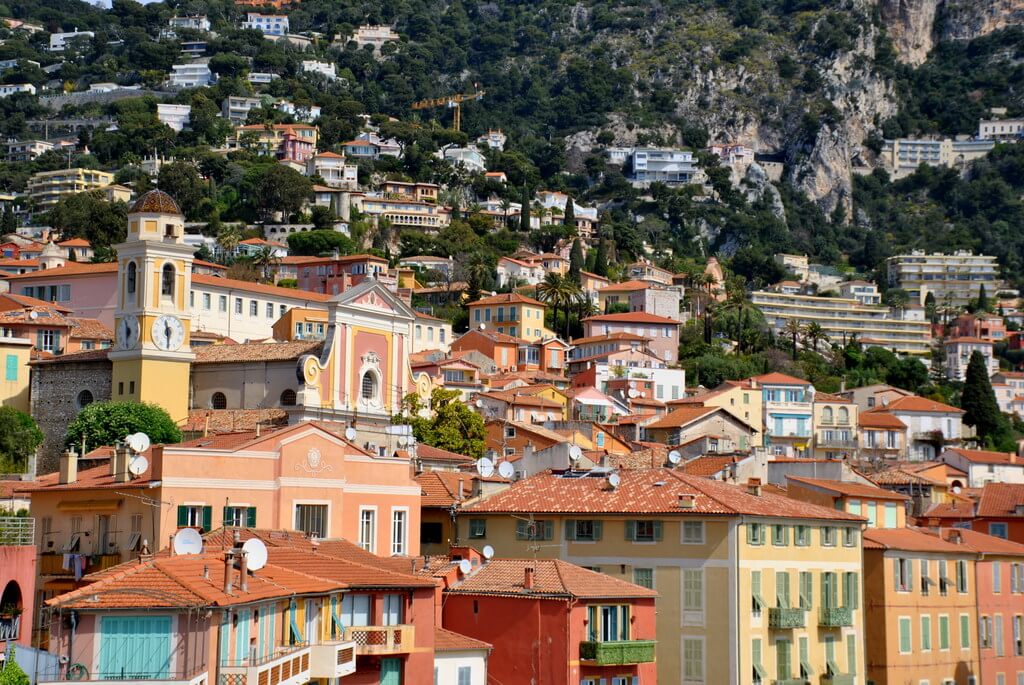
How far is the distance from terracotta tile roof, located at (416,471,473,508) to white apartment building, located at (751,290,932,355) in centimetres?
13879

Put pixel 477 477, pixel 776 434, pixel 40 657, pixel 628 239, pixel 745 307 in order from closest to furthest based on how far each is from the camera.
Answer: pixel 40 657
pixel 477 477
pixel 776 434
pixel 745 307
pixel 628 239

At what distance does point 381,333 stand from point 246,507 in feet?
115

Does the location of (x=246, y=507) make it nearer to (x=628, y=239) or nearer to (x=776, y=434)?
(x=776, y=434)

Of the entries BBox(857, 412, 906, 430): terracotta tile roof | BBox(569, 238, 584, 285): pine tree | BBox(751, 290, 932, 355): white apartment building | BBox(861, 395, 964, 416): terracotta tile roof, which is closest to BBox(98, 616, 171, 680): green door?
BBox(857, 412, 906, 430): terracotta tile roof

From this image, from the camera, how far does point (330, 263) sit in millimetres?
146250

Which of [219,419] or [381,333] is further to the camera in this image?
[381,333]

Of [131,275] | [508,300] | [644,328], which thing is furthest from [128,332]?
[644,328]

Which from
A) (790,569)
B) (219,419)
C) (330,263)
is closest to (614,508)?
(790,569)

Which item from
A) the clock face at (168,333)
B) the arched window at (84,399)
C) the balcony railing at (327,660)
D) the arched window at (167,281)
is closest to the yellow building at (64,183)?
the arched window at (84,399)

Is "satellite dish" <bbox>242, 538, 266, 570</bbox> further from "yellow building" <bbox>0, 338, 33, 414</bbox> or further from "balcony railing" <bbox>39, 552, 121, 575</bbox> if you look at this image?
"yellow building" <bbox>0, 338, 33, 414</bbox>

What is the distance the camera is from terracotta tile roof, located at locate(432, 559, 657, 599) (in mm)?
41053

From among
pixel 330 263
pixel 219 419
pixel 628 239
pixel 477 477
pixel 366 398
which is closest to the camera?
pixel 477 477

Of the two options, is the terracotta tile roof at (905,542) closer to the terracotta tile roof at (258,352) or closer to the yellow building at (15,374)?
the terracotta tile roof at (258,352)

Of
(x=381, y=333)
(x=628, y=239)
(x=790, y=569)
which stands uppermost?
(x=628, y=239)
